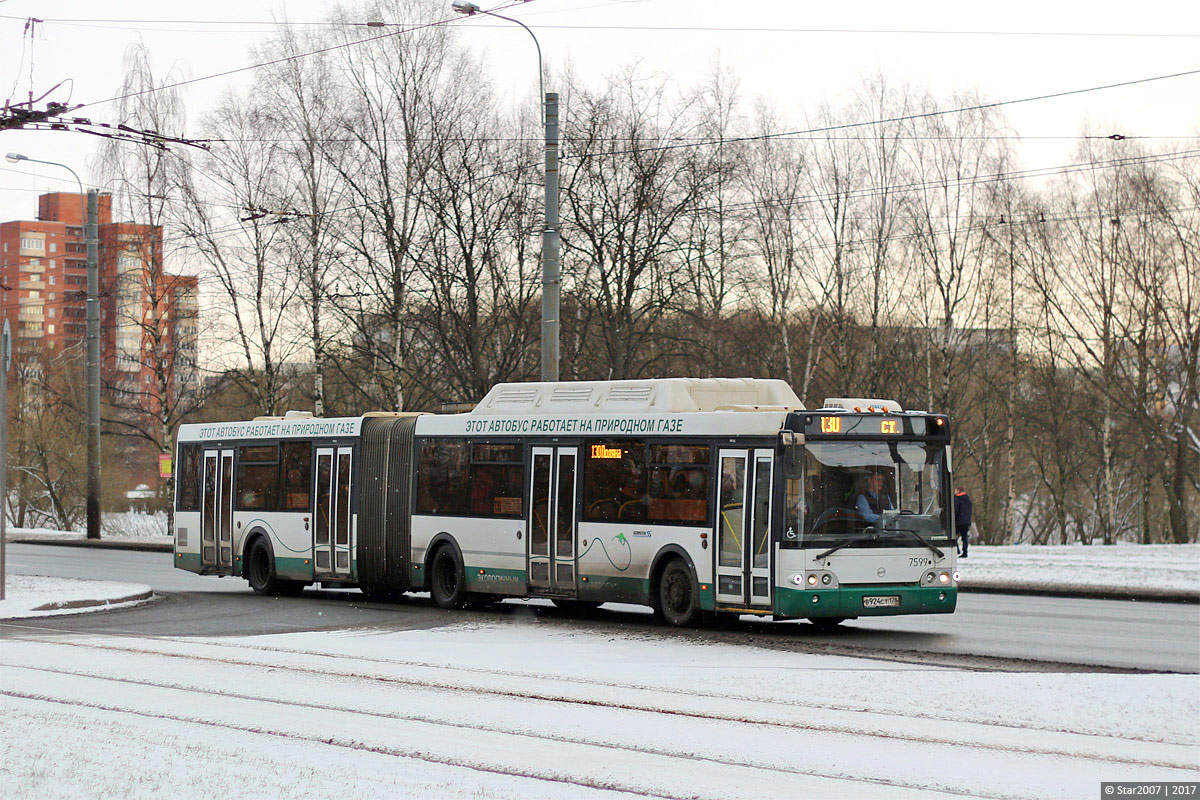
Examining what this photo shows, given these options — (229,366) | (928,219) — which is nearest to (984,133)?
(928,219)

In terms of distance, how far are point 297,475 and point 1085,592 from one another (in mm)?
12842

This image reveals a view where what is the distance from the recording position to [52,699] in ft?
36.6

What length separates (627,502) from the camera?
57.2ft

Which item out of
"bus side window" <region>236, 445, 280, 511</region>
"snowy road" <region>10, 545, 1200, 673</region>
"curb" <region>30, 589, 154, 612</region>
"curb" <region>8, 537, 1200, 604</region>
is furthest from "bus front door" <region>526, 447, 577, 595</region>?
"curb" <region>8, 537, 1200, 604</region>

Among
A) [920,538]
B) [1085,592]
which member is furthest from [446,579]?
[1085,592]

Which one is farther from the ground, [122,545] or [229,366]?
[229,366]

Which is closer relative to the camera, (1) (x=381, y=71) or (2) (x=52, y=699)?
(2) (x=52, y=699)

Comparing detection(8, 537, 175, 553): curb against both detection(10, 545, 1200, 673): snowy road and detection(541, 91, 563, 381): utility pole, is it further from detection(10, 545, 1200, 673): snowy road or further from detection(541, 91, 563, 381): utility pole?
detection(541, 91, 563, 381): utility pole

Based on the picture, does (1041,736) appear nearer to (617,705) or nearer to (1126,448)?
(617,705)

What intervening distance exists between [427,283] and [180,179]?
33.4 feet

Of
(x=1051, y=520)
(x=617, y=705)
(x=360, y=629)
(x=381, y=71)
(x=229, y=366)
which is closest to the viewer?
(x=617, y=705)

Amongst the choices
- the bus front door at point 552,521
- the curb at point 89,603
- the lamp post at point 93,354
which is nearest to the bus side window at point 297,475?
the curb at point 89,603

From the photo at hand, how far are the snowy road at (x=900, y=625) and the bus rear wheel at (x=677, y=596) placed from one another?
278 mm

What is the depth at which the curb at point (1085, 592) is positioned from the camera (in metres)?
22.0
